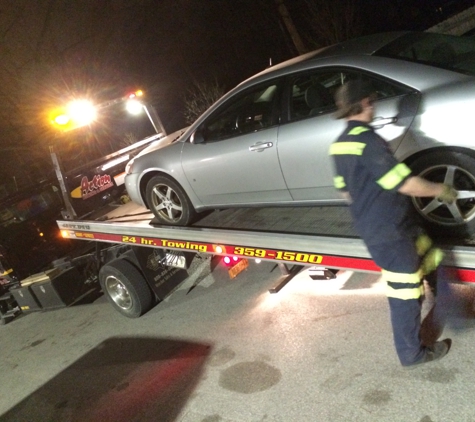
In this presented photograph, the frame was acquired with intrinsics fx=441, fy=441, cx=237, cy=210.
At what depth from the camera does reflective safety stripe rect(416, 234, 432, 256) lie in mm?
2646

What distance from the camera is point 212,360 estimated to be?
4184 millimetres

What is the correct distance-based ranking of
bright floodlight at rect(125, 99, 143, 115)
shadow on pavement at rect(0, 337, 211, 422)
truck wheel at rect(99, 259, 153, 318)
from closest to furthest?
shadow on pavement at rect(0, 337, 211, 422), truck wheel at rect(99, 259, 153, 318), bright floodlight at rect(125, 99, 143, 115)

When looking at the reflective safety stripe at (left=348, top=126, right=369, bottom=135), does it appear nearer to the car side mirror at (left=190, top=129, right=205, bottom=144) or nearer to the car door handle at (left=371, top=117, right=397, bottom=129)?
the car door handle at (left=371, top=117, right=397, bottom=129)

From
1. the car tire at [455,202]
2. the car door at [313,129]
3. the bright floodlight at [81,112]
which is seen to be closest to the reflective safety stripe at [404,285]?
the car tire at [455,202]

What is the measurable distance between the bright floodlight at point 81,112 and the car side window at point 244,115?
2.57 m

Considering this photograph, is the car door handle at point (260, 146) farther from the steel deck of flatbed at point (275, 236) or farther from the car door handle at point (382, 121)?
the car door handle at point (382, 121)

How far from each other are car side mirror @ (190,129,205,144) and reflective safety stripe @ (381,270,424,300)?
2285 mm

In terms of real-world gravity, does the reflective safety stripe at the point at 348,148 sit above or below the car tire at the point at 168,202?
above

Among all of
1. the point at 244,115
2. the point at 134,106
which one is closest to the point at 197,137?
the point at 244,115

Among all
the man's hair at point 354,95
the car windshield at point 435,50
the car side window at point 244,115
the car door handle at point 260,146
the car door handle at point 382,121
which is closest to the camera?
the man's hair at point 354,95

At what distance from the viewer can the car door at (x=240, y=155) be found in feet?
12.3

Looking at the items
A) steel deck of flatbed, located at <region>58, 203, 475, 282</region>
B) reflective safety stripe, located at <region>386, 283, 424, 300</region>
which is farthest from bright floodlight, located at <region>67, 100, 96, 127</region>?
reflective safety stripe, located at <region>386, 283, 424, 300</region>

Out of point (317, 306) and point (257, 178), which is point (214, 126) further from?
point (317, 306)

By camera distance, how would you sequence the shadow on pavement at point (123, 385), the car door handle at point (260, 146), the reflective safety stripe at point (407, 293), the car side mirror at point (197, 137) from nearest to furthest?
1. the reflective safety stripe at point (407, 293)
2. the car door handle at point (260, 146)
3. the shadow on pavement at point (123, 385)
4. the car side mirror at point (197, 137)
